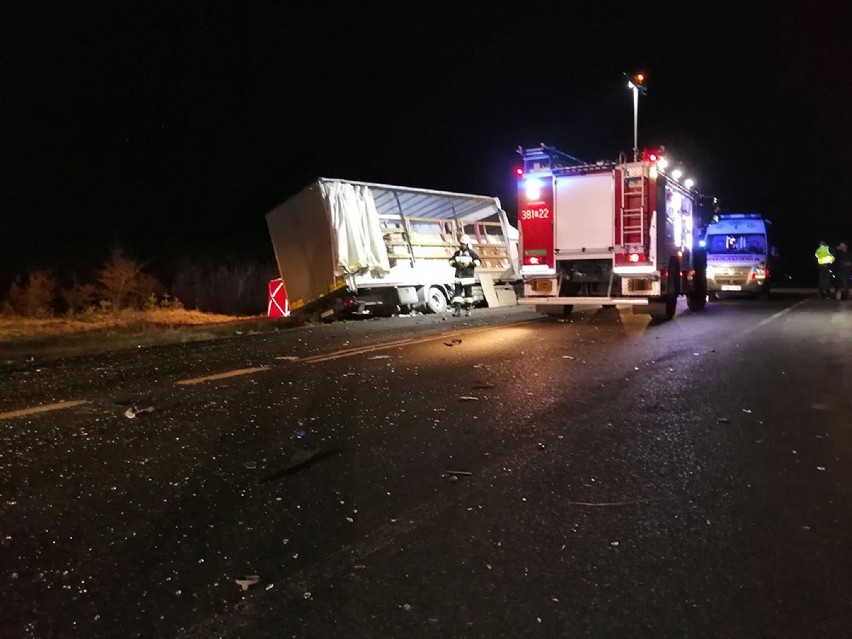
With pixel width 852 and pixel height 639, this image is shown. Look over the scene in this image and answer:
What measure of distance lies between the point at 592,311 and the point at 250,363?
384 inches

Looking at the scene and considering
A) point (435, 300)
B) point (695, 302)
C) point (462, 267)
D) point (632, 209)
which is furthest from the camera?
point (435, 300)

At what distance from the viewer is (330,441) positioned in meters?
4.89

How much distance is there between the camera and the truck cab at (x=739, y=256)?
69.3ft

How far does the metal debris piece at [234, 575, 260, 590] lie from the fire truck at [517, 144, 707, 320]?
1054 cm

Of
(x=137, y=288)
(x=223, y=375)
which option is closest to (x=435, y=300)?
(x=223, y=375)

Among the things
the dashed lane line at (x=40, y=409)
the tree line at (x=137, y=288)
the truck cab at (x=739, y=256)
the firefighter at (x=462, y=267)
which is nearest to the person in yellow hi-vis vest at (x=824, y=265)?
the truck cab at (x=739, y=256)

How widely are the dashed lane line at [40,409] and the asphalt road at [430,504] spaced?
0.15ft

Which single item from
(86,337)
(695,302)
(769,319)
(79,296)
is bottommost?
(769,319)

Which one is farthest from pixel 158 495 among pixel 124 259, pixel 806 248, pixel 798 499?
pixel 806 248

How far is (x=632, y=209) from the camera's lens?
12.3m

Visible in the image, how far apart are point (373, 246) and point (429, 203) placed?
9.63ft

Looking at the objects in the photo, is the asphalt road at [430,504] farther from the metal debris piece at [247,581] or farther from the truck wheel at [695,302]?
the truck wheel at [695,302]

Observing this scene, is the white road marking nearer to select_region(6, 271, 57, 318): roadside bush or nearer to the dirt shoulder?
the dirt shoulder

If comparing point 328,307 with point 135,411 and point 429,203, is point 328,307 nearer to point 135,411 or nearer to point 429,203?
point 429,203
